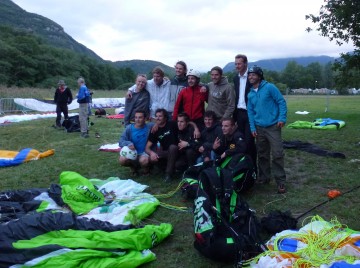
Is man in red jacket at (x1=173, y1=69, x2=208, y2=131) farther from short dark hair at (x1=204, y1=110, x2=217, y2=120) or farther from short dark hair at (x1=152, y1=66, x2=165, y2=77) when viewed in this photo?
short dark hair at (x1=152, y1=66, x2=165, y2=77)

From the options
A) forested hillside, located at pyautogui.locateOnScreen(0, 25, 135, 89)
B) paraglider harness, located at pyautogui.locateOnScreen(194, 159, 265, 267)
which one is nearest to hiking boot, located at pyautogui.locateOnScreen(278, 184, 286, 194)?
paraglider harness, located at pyautogui.locateOnScreen(194, 159, 265, 267)

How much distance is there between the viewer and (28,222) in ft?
11.4

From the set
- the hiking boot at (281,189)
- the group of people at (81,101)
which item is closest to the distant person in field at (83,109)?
the group of people at (81,101)

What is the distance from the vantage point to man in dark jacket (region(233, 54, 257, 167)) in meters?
5.72

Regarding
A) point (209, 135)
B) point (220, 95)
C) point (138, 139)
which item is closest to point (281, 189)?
point (209, 135)

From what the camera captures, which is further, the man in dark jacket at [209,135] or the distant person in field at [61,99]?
the distant person in field at [61,99]

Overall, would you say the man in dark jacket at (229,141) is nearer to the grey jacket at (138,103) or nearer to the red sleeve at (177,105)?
the red sleeve at (177,105)

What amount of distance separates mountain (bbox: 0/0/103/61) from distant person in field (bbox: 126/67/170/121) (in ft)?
376

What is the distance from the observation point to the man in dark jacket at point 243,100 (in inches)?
225

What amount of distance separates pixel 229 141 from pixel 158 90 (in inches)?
73.1

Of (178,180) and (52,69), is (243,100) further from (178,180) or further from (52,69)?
(52,69)

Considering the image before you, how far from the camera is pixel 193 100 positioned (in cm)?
620

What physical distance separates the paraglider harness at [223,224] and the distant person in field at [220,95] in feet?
7.22

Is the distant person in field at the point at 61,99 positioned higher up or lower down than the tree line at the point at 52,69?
lower down
